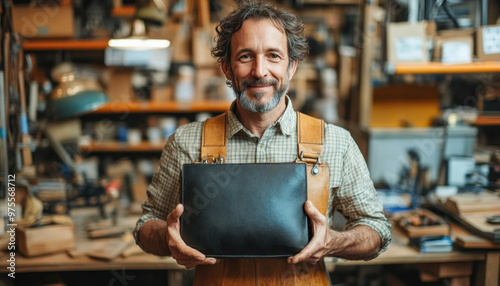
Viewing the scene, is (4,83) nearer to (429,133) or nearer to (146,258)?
(146,258)

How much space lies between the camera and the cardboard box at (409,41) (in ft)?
7.24

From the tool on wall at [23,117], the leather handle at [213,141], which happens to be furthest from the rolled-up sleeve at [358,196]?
the tool on wall at [23,117]

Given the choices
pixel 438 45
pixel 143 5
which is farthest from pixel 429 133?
pixel 143 5

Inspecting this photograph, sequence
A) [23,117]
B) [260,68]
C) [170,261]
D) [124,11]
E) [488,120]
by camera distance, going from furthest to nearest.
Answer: [124,11], [488,120], [23,117], [170,261], [260,68]

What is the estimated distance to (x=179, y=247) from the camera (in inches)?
47.0

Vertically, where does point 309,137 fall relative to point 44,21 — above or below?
below

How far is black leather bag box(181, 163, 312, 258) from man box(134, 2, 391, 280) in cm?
15

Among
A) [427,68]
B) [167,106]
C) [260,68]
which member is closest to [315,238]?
[260,68]

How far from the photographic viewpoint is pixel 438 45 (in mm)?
2232

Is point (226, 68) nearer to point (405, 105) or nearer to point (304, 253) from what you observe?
point (304, 253)

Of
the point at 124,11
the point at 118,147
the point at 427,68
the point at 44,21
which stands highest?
the point at 124,11

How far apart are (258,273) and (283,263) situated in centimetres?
9

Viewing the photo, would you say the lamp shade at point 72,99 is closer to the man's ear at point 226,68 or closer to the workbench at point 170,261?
the workbench at point 170,261

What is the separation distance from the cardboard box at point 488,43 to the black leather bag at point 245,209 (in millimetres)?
1437
